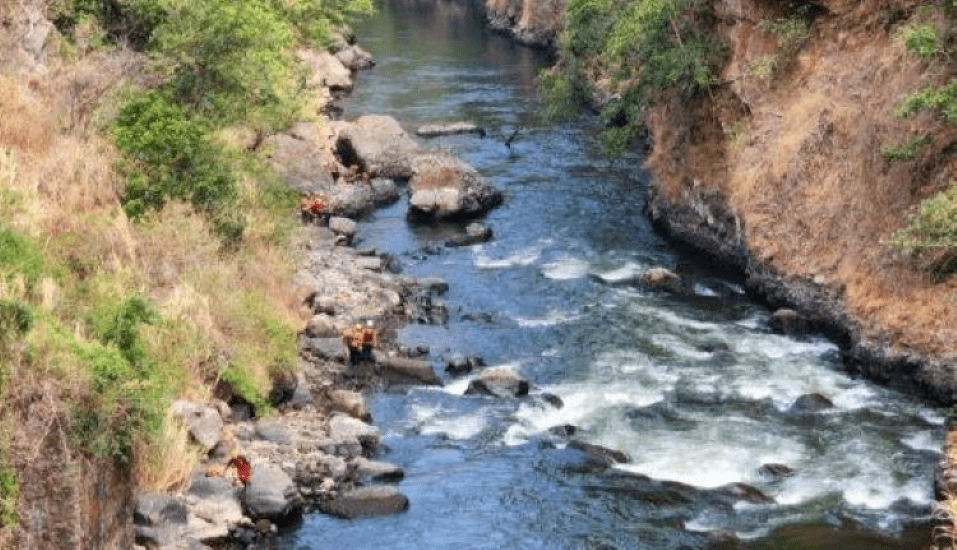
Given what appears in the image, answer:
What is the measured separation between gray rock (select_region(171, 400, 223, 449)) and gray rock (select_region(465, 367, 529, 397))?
604 cm

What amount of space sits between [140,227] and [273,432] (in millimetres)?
5094

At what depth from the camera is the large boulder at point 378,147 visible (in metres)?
40.8

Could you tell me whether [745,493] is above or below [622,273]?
below

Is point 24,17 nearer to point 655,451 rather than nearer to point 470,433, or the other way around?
point 470,433

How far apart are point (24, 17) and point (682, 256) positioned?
1730 centimetres

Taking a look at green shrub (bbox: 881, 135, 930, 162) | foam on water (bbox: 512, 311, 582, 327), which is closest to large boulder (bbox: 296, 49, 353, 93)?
foam on water (bbox: 512, 311, 582, 327)

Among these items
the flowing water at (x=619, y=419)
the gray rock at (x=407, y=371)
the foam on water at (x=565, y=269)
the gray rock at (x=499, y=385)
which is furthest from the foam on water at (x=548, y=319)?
the gray rock at (x=499, y=385)

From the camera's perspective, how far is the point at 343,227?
115 ft

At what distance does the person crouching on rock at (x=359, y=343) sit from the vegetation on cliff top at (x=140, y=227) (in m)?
1.20

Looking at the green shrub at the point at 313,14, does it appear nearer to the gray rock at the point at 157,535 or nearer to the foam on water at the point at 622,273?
the foam on water at the point at 622,273

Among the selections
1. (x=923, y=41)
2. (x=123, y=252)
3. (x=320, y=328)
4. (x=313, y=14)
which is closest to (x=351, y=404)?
(x=320, y=328)

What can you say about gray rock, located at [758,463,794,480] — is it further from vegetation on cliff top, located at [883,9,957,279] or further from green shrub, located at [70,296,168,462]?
green shrub, located at [70,296,168,462]

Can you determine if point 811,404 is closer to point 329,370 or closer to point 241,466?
point 329,370

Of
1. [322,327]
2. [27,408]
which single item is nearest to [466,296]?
[322,327]
